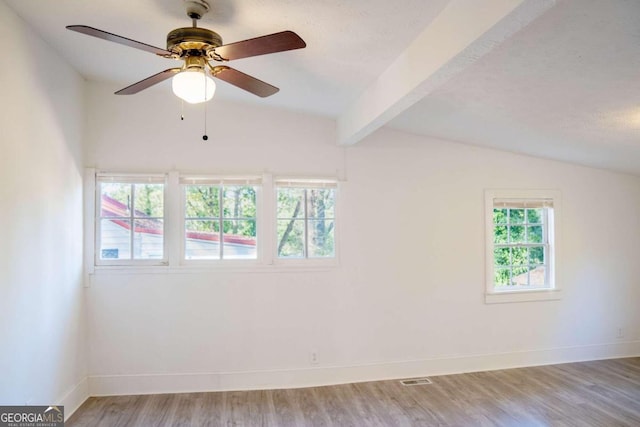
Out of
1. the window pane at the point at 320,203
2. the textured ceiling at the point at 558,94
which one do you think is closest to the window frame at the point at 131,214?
the window pane at the point at 320,203

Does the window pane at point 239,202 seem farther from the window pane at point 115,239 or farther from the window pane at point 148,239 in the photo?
the window pane at point 115,239

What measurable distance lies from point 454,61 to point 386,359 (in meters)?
2.99

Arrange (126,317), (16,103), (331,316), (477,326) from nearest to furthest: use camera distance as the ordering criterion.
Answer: (16,103), (126,317), (331,316), (477,326)

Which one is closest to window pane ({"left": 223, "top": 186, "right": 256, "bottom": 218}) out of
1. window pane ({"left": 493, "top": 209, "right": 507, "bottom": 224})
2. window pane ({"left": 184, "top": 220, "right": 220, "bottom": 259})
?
window pane ({"left": 184, "top": 220, "right": 220, "bottom": 259})

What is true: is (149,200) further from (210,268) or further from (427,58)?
(427,58)

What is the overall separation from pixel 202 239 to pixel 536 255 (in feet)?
11.9

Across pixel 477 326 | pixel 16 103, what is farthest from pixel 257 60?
pixel 477 326

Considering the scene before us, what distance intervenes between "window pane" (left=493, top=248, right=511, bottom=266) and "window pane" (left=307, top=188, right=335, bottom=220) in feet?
6.25

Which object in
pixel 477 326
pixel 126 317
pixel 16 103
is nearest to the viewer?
pixel 16 103

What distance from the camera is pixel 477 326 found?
13.7ft

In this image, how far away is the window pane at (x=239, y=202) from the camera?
3.83m

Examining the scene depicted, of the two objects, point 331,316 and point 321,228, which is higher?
point 321,228

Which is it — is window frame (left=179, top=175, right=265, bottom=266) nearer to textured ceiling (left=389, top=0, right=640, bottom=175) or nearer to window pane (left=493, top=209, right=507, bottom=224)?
textured ceiling (left=389, top=0, right=640, bottom=175)

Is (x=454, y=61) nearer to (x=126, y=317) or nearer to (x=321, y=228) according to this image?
(x=321, y=228)
